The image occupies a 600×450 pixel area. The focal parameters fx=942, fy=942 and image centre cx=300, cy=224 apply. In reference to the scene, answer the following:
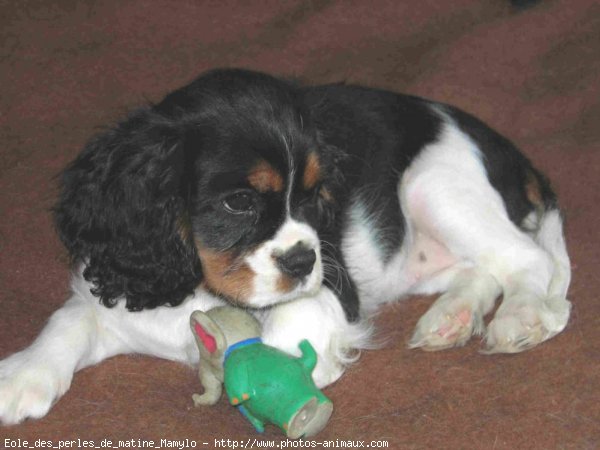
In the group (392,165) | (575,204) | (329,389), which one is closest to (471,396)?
(329,389)

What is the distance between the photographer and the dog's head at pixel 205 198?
8.78 ft

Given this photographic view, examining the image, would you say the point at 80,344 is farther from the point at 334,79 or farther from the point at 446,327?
the point at 334,79

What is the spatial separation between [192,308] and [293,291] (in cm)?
44

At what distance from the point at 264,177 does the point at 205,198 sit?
187mm

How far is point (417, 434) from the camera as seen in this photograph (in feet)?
8.64

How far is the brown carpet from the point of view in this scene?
9.61ft

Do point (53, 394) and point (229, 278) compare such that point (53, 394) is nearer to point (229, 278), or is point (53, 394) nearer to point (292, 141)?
point (229, 278)

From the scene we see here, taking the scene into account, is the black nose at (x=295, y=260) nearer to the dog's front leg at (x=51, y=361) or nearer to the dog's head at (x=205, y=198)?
the dog's head at (x=205, y=198)

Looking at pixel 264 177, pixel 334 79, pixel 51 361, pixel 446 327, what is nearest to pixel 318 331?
pixel 446 327

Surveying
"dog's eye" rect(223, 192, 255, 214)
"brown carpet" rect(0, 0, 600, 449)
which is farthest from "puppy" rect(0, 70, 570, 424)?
"brown carpet" rect(0, 0, 600, 449)

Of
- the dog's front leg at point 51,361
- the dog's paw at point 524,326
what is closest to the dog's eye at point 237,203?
the dog's front leg at point 51,361

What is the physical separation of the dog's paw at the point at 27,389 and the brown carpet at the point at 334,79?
55 mm

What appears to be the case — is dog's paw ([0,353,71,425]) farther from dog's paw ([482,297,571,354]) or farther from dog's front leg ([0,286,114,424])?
dog's paw ([482,297,571,354])

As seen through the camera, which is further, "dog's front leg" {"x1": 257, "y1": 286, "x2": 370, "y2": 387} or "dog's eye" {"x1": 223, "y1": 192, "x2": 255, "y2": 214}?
"dog's front leg" {"x1": 257, "y1": 286, "x2": 370, "y2": 387}
